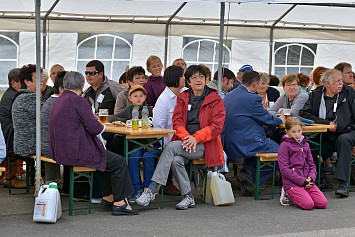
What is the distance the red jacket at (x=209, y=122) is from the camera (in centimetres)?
618

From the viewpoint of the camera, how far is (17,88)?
22.5 feet

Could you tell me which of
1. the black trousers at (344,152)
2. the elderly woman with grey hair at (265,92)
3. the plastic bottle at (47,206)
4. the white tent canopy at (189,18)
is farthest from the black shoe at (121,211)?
the white tent canopy at (189,18)

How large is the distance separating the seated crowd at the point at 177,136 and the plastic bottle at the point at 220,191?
0.57 feet

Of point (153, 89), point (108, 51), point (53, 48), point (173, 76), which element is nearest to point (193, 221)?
point (173, 76)

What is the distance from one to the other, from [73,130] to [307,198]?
2.57 metres

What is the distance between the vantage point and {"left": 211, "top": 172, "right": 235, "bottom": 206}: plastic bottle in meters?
6.27

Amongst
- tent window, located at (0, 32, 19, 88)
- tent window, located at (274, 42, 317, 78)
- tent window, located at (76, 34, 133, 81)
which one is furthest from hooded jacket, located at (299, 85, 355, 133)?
tent window, located at (0, 32, 19, 88)

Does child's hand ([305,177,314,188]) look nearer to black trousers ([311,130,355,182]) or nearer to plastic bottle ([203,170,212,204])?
black trousers ([311,130,355,182])

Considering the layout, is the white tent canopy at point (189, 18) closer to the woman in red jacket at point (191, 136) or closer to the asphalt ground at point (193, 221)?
the woman in red jacket at point (191, 136)

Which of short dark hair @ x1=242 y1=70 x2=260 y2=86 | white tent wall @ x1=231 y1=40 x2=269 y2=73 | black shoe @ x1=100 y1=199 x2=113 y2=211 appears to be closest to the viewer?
black shoe @ x1=100 y1=199 x2=113 y2=211

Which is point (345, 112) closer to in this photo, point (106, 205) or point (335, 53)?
point (106, 205)

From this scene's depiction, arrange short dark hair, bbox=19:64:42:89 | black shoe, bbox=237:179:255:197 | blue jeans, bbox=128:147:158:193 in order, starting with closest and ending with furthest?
blue jeans, bbox=128:147:158:193 → short dark hair, bbox=19:64:42:89 → black shoe, bbox=237:179:255:197

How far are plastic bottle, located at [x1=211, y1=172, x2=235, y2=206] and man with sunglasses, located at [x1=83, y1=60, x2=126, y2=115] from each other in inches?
82.3

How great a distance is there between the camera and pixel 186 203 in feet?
20.1
